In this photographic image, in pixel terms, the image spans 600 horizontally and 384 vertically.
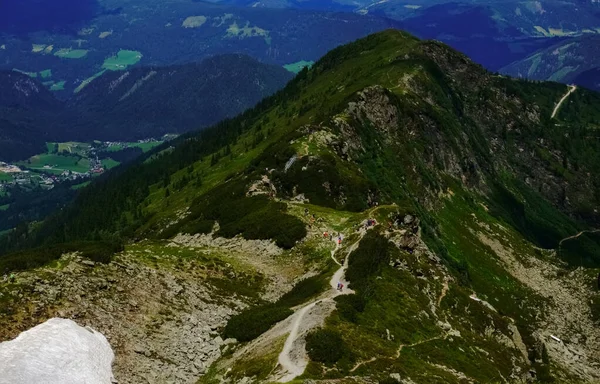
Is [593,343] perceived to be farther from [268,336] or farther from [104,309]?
[104,309]

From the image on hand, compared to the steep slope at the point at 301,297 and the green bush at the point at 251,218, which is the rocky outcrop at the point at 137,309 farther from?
the green bush at the point at 251,218

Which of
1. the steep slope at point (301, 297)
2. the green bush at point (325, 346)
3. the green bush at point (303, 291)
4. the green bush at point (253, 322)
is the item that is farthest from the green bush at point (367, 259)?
the green bush at point (325, 346)

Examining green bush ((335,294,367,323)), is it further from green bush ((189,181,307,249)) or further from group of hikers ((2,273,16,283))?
group of hikers ((2,273,16,283))

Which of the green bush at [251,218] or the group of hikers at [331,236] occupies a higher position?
the group of hikers at [331,236]

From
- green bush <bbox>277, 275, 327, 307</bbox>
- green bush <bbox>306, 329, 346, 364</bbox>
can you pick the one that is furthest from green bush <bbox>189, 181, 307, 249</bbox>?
green bush <bbox>306, 329, 346, 364</bbox>

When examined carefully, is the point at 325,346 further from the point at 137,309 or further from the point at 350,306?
the point at 137,309

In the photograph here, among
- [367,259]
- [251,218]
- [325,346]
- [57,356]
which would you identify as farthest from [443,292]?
[57,356]

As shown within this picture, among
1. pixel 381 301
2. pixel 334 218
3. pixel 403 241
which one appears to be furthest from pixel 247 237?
pixel 381 301
